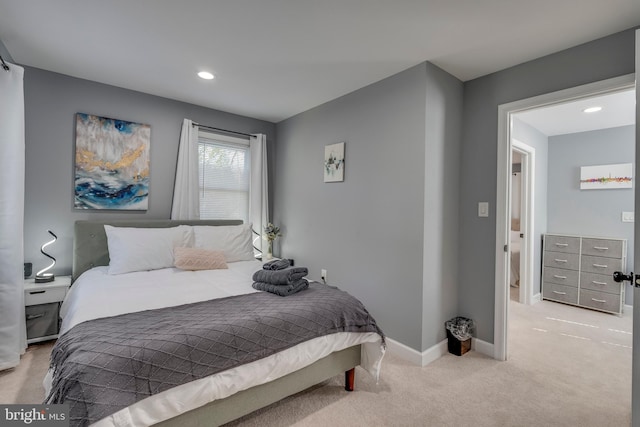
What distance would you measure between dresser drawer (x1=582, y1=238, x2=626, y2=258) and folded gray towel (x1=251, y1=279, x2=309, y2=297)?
4.00m

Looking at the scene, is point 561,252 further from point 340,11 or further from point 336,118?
point 340,11

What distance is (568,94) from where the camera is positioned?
2217 mm

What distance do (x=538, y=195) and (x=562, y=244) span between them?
74 cm

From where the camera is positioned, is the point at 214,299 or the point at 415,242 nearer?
the point at 214,299

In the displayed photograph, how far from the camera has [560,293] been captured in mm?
4086

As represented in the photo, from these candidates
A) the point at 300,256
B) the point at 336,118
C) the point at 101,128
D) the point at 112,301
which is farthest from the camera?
the point at 300,256

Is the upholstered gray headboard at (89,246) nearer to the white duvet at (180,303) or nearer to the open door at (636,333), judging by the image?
the white duvet at (180,303)

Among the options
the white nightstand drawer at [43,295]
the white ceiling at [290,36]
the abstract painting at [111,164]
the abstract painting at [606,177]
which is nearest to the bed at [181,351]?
the white nightstand drawer at [43,295]

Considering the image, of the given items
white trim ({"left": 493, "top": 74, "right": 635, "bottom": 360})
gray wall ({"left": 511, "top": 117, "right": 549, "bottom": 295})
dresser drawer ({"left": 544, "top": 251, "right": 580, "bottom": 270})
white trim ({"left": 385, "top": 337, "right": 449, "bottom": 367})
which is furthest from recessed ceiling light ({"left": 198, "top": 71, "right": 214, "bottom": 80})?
dresser drawer ({"left": 544, "top": 251, "right": 580, "bottom": 270})

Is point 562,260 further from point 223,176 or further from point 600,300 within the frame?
point 223,176

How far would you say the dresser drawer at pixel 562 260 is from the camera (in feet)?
13.1

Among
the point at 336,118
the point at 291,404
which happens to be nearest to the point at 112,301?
the point at 291,404

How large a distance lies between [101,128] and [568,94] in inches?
164

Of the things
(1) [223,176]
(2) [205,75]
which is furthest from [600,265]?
(2) [205,75]
